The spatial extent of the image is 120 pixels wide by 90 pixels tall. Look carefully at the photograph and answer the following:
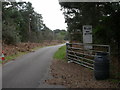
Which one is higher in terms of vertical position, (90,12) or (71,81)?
(90,12)

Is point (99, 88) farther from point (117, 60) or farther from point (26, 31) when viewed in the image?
point (26, 31)

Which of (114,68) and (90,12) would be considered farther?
(90,12)

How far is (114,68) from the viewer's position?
711 centimetres

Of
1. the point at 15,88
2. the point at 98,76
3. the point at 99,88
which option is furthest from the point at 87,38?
A: the point at 15,88

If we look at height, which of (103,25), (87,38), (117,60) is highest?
(103,25)

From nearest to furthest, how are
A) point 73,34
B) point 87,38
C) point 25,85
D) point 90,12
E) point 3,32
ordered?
point 25,85
point 90,12
point 87,38
point 73,34
point 3,32

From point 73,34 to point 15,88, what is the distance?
1114cm

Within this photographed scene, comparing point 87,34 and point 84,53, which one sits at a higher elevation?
point 87,34

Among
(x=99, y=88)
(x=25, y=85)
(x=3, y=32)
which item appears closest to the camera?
(x=99, y=88)

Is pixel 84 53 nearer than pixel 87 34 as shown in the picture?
Yes

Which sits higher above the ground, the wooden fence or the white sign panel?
the white sign panel

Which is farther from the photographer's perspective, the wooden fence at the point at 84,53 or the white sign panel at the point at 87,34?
the white sign panel at the point at 87,34

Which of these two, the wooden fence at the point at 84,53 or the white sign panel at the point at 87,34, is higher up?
the white sign panel at the point at 87,34

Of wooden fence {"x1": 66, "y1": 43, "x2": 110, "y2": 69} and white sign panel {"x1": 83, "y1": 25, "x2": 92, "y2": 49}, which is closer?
wooden fence {"x1": 66, "y1": 43, "x2": 110, "y2": 69}
